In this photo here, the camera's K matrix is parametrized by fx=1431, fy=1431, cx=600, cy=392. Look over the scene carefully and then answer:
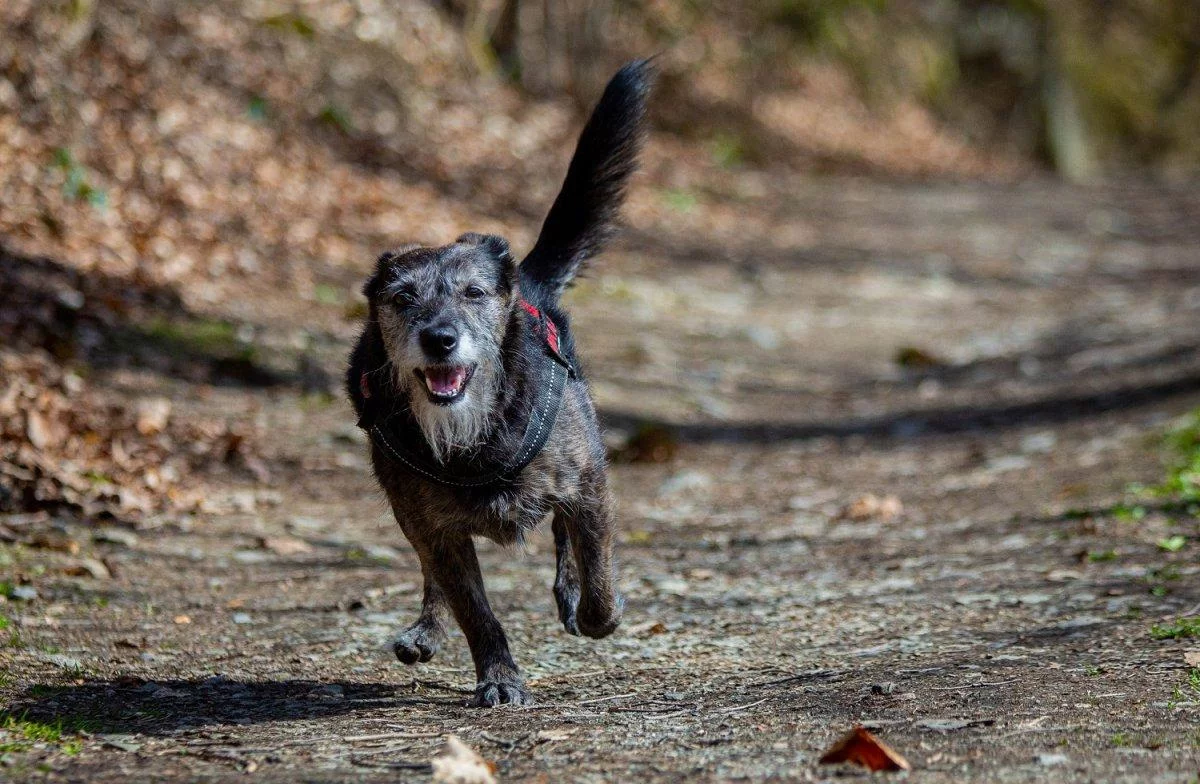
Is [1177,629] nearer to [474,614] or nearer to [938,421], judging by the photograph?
[474,614]

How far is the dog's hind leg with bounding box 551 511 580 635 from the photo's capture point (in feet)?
16.5

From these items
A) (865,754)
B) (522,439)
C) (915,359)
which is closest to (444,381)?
(522,439)

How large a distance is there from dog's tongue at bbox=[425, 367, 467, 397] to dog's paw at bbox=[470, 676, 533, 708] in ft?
3.00

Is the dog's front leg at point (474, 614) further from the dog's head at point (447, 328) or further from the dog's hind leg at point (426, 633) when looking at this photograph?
the dog's head at point (447, 328)

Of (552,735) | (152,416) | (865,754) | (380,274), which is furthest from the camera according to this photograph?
(152,416)

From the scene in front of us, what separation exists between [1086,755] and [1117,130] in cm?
2675

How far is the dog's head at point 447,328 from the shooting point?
14.0 feet

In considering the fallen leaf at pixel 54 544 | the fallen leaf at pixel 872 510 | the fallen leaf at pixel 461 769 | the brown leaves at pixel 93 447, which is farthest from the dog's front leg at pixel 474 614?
the fallen leaf at pixel 872 510

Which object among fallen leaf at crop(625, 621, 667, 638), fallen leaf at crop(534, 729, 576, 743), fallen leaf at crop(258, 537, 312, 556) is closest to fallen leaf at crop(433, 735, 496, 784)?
fallen leaf at crop(534, 729, 576, 743)

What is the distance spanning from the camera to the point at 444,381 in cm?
428

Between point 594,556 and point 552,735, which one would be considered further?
point 594,556

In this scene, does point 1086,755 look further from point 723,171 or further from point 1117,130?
point 1117,130

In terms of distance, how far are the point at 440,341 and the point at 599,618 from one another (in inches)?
45.2

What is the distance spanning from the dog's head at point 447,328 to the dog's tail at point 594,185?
0.79 meters
